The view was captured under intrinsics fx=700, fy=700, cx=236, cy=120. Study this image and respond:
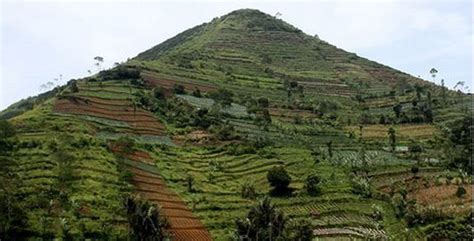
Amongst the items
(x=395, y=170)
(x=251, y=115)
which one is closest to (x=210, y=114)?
(x=251, y=115)

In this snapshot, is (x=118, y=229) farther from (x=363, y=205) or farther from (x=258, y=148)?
(x=258, y=148)

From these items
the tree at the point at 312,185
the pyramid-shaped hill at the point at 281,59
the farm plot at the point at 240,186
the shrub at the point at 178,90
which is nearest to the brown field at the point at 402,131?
the farm plot at the point at 240,186

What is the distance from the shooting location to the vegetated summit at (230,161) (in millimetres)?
63562

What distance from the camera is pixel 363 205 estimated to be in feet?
237

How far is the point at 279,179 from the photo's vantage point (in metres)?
75.9

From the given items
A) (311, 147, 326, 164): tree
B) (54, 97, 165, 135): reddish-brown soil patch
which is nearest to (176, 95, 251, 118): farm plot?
(54, 97, 165, 135): reddish-brown soil patch

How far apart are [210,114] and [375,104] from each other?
41.3 metres

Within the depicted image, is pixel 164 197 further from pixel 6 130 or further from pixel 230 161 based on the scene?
pixel 6 130

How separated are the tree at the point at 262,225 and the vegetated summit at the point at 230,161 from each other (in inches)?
5.5

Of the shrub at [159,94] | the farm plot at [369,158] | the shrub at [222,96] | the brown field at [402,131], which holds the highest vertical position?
the shrub at [159,94]

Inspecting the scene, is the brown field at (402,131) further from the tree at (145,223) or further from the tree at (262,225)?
the tree at (145,223)

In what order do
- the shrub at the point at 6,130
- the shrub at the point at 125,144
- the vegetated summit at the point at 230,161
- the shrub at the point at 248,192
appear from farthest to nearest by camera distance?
the shrub at the point at 125,144 < the shrub at the point at 6,130 < the shrub at the point at 248,192 < the vegetated summit at the point at 230,161

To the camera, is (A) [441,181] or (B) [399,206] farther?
(A) [441,181]

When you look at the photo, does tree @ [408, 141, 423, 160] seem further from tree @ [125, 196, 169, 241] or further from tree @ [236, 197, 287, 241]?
tree @ [125, 196, 169, 241]
